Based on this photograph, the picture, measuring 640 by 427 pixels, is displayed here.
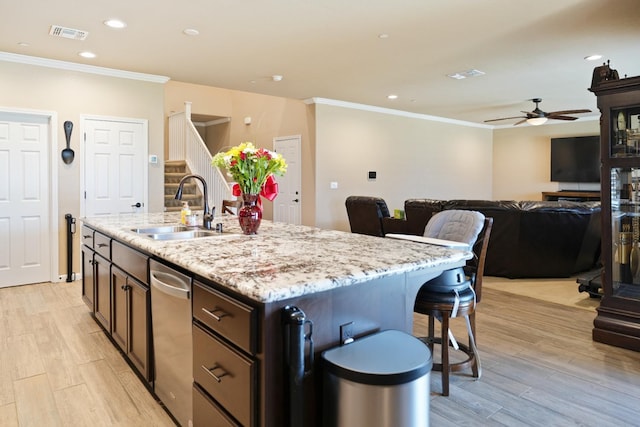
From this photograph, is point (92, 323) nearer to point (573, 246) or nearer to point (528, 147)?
point (573, 246)

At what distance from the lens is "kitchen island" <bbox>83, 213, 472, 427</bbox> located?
1.36m

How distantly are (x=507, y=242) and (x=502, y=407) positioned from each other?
331cm

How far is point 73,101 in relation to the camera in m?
5.13

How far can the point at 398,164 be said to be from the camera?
→ 8.65 metres

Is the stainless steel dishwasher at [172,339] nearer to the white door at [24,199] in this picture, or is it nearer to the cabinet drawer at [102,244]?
the cabinet drawer at [102,244]

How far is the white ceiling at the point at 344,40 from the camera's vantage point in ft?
11.5

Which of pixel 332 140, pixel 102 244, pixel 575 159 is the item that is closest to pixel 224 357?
pixel 102 244

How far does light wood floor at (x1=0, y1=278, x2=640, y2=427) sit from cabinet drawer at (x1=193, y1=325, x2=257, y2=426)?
2.19 ft

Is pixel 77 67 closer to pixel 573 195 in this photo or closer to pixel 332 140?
pixel 332 140

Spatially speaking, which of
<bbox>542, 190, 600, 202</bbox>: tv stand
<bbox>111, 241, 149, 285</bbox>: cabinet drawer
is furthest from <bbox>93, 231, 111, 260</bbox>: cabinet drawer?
<bbox>542, 190, 600, 202</bbox>: tv stand

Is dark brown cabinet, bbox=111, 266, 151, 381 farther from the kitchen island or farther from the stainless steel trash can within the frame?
the stainless steel trash can

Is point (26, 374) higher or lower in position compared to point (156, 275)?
lower

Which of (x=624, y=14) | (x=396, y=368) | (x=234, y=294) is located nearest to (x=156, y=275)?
(x=234, y=294)

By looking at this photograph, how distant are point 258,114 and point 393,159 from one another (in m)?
2.86
